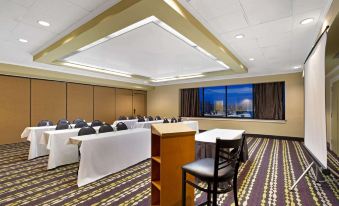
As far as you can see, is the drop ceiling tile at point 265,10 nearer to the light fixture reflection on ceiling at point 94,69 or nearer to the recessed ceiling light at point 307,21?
the recessed ceiling light at point 307,21

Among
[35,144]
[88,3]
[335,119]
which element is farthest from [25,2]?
[335,119]

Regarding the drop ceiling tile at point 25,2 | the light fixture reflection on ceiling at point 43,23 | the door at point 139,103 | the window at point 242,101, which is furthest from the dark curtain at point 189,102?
the drop ceiling tile at point 25,2

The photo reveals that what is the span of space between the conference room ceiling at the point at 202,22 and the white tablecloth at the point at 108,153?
6.76ft

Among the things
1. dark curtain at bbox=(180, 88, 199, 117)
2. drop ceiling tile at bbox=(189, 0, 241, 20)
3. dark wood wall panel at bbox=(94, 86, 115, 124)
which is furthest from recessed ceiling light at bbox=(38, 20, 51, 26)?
dark curtain at bbox=(180, 88, 199, 117)

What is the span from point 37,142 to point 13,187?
5.76 feet

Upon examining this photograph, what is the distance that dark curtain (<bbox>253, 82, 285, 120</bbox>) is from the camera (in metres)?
6.75

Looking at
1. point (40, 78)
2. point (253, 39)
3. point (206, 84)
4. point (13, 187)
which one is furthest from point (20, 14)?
point (206, 84)

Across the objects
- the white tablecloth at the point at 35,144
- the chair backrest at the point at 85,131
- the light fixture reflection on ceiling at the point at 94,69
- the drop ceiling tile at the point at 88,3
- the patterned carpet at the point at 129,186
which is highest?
the drop ceiling tile at the point at 88,3

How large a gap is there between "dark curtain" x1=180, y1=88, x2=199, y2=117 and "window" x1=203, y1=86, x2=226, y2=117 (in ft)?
1.45

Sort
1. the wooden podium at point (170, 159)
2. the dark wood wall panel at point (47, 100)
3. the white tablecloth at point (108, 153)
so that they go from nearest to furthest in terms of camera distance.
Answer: the wooden podium at point (170, 159) → the white tablecloth at point (108, 153) → the dark wood wall panel at point (47, 100)

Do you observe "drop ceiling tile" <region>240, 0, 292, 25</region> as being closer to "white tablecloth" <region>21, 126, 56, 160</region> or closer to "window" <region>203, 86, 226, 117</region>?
"white tablecloth" <region>21, 126, 56, 160</region>

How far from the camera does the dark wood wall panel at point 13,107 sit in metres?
5.62

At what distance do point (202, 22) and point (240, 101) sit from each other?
585 cm

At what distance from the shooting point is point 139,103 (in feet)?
33.7
